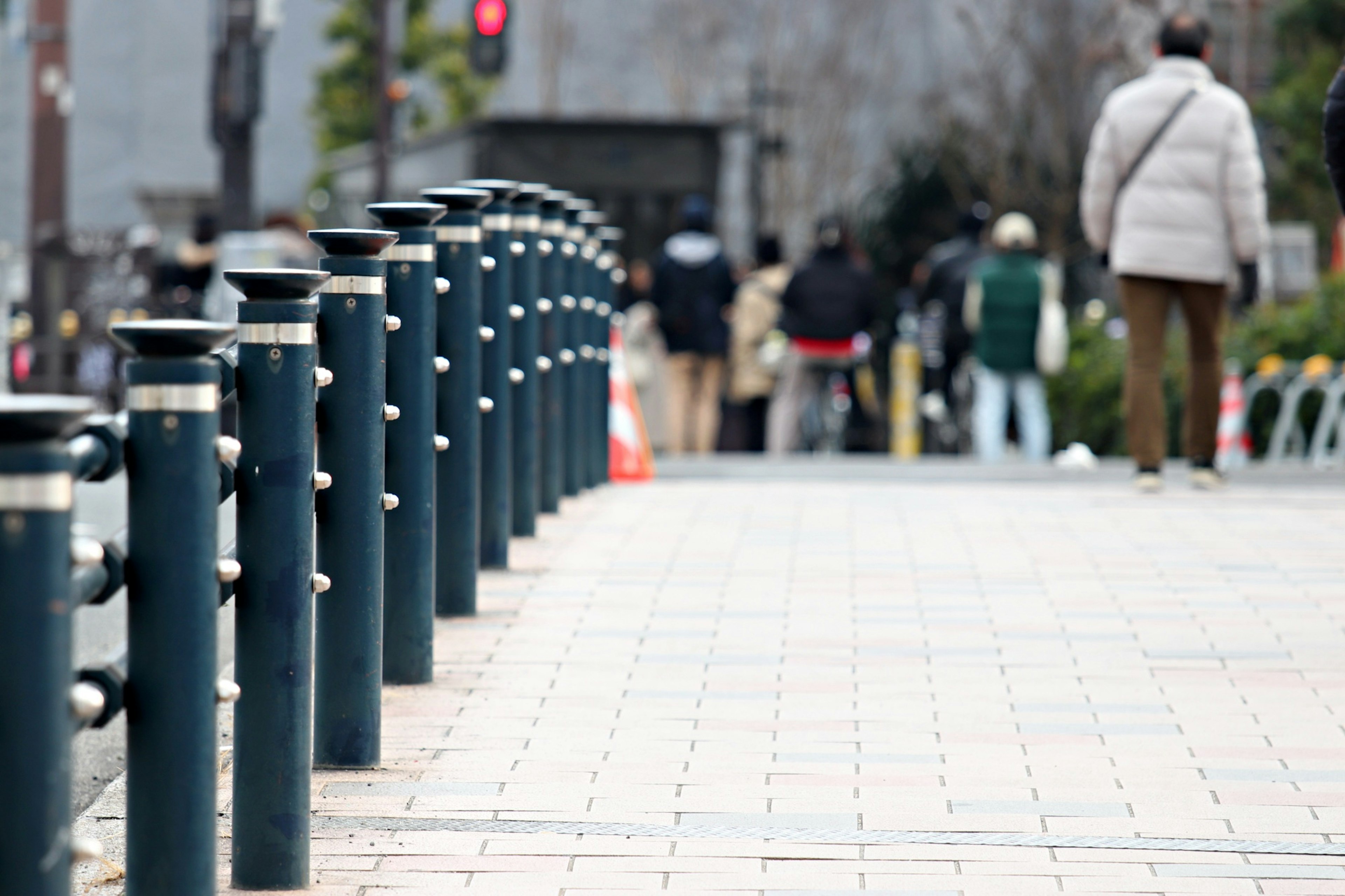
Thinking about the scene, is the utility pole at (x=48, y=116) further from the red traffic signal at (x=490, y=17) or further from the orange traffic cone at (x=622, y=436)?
the orange traffic cone at (x=622, y=436)

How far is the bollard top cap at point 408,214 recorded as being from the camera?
4902 millimetres

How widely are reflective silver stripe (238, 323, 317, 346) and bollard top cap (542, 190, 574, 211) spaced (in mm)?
4670

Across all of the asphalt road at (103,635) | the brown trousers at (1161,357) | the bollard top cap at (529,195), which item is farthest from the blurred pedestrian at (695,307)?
the bollard top cap at (529,195)

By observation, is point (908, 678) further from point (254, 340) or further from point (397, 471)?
point (254, 340)

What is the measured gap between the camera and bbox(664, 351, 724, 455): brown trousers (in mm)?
15781

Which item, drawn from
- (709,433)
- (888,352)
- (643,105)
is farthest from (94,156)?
(709,433)

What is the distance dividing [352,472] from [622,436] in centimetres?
648

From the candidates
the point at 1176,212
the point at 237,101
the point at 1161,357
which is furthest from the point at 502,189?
the point at 237,101

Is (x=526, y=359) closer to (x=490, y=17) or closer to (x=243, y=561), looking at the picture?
(x=243, y=561)

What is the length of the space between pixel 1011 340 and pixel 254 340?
10.4 m

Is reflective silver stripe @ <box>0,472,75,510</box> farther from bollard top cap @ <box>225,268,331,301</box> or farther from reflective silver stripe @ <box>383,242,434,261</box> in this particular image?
reflective silver stripe @ <box>383,242,434,261</box>

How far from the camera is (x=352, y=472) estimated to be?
4184 millimetres

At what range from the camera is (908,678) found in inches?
210

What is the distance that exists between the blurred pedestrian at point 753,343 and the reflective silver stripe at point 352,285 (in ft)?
37.6
